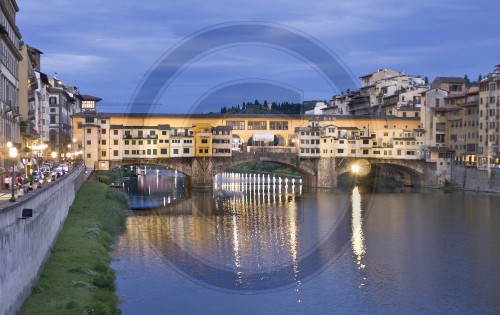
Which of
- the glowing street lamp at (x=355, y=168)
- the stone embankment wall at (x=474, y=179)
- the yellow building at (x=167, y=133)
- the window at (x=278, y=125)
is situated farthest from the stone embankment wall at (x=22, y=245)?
the window at (x=278, y=125)

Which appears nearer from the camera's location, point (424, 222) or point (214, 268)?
point (214, 268)

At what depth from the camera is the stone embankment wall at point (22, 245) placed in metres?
14.6

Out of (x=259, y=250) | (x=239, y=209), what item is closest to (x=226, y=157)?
(x=239, y=209)

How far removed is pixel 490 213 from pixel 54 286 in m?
37.3

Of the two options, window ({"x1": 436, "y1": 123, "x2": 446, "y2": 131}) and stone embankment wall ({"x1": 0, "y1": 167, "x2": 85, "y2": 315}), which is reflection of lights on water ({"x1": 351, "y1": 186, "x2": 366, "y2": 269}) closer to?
stone embankment wall ({"x1": 0, "y1": 167, "x2": 85, "y2": 315})

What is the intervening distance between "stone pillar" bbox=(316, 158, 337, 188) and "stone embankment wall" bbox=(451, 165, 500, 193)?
13780 mm

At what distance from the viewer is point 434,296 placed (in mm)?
25328

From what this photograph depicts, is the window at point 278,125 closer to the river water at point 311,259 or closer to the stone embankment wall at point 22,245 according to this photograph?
the river water at point 311,259

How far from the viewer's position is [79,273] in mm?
23109

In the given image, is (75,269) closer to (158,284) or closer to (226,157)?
(158,284)

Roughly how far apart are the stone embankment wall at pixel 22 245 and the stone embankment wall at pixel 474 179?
52.1 m

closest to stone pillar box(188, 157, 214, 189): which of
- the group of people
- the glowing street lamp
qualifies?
the glowing street lamp

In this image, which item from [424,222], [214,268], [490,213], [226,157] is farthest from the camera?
[226,157]

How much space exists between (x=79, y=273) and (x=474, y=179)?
55.5 m
